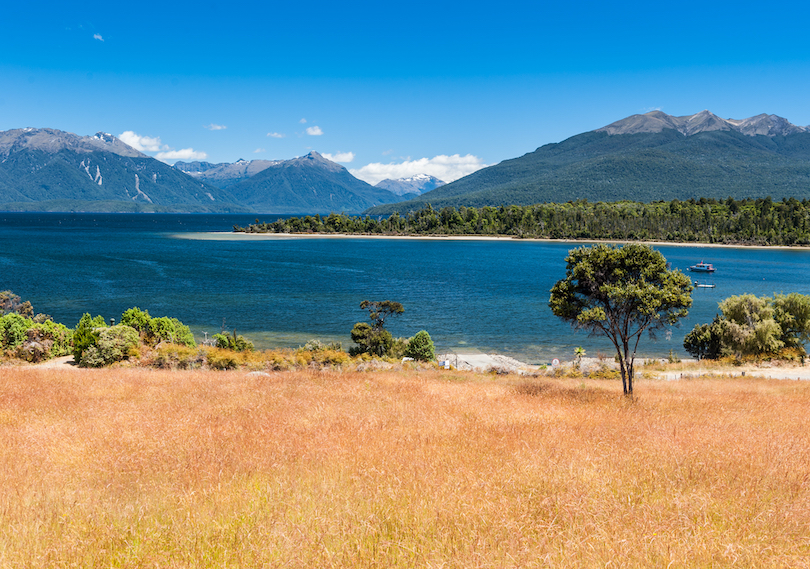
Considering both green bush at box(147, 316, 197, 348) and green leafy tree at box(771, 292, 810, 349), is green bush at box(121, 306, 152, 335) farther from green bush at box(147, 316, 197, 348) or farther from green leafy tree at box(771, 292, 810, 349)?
green leafy tree at box(771, 292, 810, 349)

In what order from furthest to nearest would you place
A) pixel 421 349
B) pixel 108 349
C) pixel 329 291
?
pixel 329 291 → pixel 421 349 → pixel 108 349

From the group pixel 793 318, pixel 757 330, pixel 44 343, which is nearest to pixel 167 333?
pixel 44 343

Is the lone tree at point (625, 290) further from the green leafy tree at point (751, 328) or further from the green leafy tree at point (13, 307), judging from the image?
the green leafy tree at point (13, 307)

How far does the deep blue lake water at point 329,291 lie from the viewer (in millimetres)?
50906

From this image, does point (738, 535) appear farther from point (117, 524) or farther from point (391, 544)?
point (117, 524)

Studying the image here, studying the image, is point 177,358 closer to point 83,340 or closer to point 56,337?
point 83,340

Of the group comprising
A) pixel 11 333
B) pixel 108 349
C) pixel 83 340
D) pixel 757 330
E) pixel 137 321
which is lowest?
pixel 108 349

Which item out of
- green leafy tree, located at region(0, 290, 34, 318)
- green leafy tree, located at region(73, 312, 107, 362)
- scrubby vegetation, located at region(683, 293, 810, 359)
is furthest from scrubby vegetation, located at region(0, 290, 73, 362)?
scrubby vegetation, located at region(683, 293, 810, 359)

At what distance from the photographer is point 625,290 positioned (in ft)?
58.4

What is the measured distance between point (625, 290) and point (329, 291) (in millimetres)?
63713

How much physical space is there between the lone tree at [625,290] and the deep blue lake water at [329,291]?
23.0 metres

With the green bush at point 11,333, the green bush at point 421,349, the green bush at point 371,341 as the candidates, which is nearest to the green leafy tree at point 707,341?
the green bush at point 421,349

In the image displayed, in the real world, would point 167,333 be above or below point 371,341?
above

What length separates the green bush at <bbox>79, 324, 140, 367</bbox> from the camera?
28.0 metres
